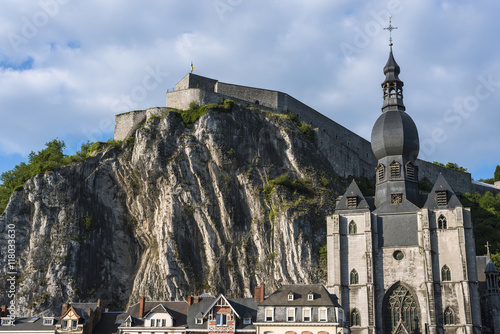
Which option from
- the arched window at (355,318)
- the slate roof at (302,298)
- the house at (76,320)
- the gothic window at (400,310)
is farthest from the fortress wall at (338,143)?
the house at (76,320)

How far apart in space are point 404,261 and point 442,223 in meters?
3.56

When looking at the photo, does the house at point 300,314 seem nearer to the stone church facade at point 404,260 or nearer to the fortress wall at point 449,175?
the stone church facade at point 404,260

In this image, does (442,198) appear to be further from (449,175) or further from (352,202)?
(449,175)

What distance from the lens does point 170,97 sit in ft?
201

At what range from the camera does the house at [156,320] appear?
37781 millimetres

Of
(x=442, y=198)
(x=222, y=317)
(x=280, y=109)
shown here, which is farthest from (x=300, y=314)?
(x=280, y=109)

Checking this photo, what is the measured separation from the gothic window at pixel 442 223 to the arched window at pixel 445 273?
2.59 meters

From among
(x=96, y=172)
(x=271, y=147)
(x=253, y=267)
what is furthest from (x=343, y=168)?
(x=96, y=172)

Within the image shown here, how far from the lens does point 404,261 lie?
1756 inches

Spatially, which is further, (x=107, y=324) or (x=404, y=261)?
(x=404, y=261)

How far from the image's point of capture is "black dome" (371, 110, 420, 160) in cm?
4916

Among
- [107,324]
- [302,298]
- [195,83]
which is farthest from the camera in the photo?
[195,83]

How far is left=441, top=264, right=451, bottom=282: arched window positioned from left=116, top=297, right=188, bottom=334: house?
16.7m

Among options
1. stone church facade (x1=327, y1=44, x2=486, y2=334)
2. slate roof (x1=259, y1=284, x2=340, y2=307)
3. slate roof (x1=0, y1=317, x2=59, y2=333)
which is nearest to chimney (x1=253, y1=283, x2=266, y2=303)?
slate roof (x1=259, y1=284, x2=340, y2=307)
